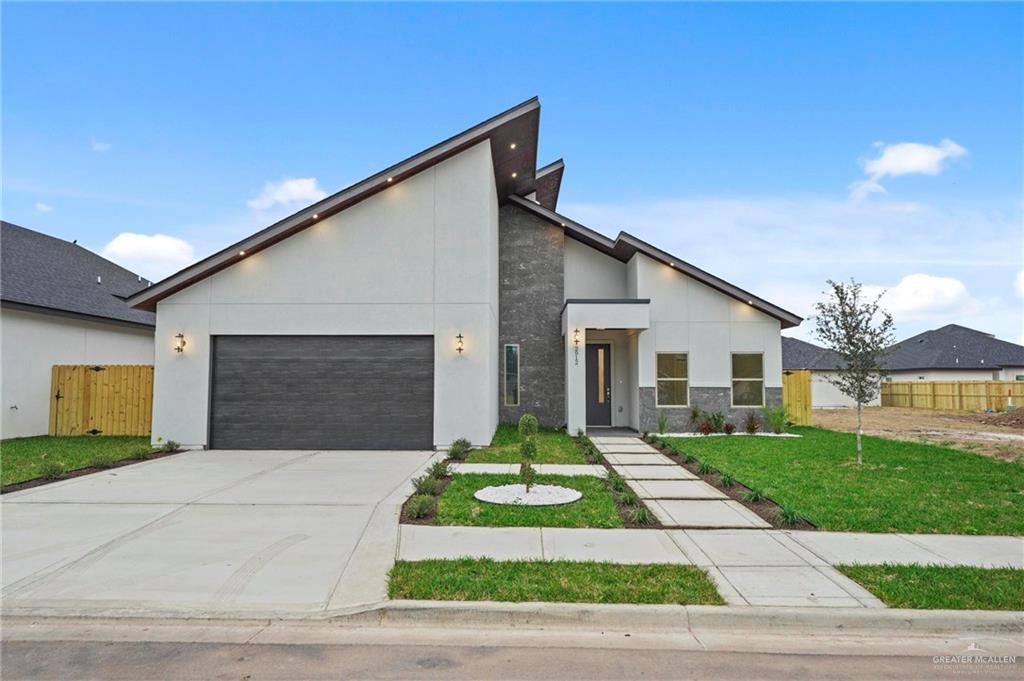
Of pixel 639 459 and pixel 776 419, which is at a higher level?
pixel 776 419

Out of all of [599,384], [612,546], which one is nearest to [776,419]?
[599,384]

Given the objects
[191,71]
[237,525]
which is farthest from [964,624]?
[191,71]

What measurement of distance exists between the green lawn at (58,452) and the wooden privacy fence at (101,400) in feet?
1.43

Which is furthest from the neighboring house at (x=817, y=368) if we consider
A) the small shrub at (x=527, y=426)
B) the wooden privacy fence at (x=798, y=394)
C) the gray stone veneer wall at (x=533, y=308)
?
the small shrub at (x=527, y=426)

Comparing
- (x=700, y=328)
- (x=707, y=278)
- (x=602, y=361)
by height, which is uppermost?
(x=707, y=278)

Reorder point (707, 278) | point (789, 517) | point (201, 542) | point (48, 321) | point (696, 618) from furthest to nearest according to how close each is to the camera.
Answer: point (707, 278)
point (48, 321)
point (789, 517)
point (201, 542)
point (696, 618)

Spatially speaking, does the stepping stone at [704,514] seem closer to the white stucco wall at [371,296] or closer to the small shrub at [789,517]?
the small shrub at [789,517]

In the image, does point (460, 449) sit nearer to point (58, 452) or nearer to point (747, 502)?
point (747, 502)

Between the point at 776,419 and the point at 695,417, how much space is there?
221cm

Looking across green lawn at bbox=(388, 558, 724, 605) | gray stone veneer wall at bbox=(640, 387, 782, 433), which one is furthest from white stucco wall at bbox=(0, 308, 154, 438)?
gray stone veneer wall at bbox=(640, 387, 782, 433)

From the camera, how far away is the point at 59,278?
16.7 m

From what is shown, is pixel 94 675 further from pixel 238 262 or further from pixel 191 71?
pixel 191 71

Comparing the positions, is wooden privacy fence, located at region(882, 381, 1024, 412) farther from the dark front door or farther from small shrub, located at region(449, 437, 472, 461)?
small shrub, located at region(449, 437, 472, 461)

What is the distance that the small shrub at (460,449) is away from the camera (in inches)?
420
